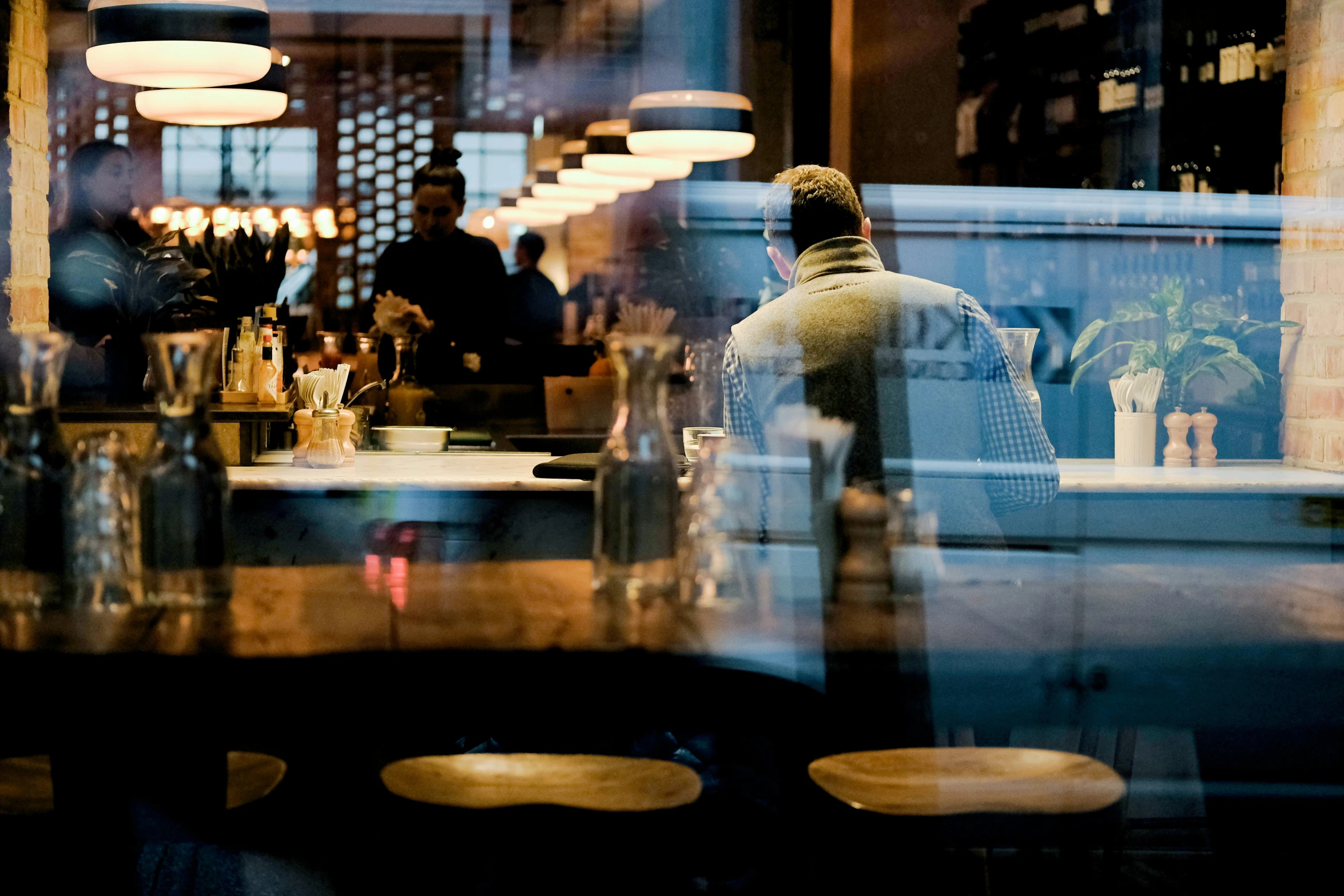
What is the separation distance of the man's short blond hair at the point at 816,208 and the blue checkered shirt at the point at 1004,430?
0.29 meters

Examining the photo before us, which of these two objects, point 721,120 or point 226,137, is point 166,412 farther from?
point 226,137

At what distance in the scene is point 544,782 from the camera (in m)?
1.46

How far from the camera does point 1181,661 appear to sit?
1252mm

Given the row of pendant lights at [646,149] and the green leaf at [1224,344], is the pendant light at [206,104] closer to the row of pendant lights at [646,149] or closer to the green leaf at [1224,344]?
the row of pendant lights at [646,149]

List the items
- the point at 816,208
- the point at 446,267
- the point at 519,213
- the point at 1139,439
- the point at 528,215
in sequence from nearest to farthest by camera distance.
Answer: the point at 816,208
the point at 1139,439
the point at 446,267
the point at 528,215
the point at 519,213

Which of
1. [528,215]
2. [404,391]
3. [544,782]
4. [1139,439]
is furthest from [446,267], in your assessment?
[528,215]

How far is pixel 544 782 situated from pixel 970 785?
1.54ft

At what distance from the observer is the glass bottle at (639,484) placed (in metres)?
Answer: 1.41

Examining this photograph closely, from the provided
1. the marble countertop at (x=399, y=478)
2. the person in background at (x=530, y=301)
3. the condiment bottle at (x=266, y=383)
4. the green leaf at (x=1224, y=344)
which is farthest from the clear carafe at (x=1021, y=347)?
the person in background at (x=530, y=301)

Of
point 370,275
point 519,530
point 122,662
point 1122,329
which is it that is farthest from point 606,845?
point 370,275

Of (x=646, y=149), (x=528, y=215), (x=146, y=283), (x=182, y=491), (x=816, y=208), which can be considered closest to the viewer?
(x=182, y=491)

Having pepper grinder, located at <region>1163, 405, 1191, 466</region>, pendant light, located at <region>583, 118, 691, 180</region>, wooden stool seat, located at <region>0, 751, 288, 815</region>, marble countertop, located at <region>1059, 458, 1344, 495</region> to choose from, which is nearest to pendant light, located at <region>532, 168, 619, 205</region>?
pendant light, located at <region>583, 118, 691, 180</region>

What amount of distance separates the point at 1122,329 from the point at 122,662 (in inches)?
120

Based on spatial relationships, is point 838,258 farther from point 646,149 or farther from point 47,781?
point 646,149
